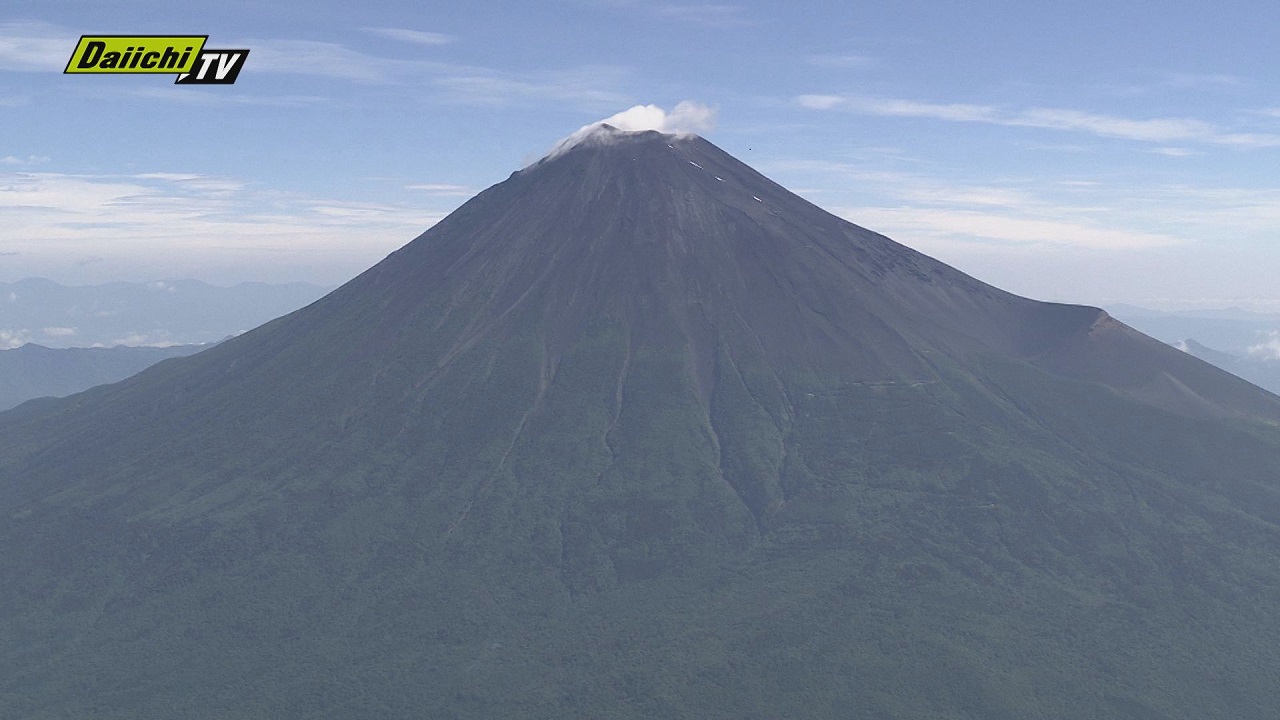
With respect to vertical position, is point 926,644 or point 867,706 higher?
point 926,644

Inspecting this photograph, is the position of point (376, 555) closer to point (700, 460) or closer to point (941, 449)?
point (700, 460)

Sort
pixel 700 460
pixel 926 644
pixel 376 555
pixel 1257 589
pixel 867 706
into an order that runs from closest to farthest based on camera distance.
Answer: pixel 867 706 < pixel 926 644 < pixel 1257 589 < pixel 376 555 < pixel 700 460

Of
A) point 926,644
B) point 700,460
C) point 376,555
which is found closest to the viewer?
point 926,644

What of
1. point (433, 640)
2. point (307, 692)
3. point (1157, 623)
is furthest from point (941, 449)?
point (307, 692)

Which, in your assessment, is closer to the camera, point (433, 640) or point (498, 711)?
point (498, 711)

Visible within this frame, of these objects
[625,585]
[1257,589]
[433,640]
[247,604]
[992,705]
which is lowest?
[247,604]

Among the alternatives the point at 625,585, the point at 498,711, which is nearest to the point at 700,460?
the point at 625,585

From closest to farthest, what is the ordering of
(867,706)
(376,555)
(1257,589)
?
(867,706) → (1257,589) → (376,555)

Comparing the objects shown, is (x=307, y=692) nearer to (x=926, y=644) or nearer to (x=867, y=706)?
(x=867, y=706)

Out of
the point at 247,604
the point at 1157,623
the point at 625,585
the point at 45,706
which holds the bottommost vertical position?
the point at 45,706
